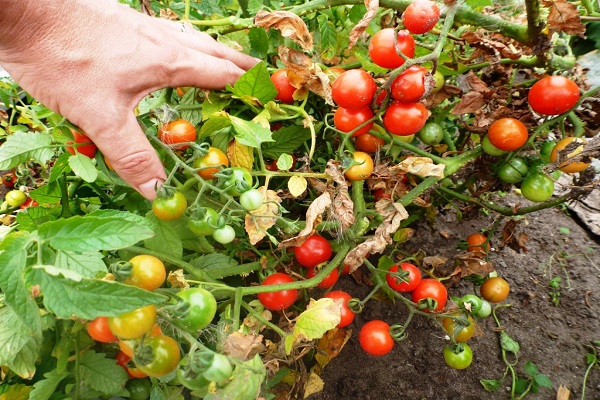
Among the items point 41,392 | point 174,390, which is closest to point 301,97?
point 174,390

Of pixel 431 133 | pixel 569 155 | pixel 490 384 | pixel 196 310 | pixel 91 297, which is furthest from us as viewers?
pixel 490 384

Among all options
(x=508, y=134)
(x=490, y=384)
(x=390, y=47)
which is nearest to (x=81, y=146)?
(x=390, y=47)

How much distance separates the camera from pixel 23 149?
2.86ft

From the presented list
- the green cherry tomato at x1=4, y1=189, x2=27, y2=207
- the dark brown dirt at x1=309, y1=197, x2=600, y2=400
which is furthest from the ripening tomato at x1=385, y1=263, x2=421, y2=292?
the green cherry tomato at x1=4, y1=189, x2=27, y2=207

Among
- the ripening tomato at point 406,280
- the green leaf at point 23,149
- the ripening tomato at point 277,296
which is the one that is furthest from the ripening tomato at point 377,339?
the green leaf at point 23,149

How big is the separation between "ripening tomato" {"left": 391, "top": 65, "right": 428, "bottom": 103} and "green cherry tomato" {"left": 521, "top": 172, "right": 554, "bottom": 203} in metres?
0.41

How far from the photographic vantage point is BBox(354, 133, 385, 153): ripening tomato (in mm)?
1009

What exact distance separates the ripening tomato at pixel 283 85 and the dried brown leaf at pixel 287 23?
0.32ft

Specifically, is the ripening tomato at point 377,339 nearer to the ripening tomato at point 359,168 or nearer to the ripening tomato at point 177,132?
the ripening tomato at point 359,168

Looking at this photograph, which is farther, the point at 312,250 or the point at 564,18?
the point at 312,250

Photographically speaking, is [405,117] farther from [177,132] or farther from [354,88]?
[177,132]

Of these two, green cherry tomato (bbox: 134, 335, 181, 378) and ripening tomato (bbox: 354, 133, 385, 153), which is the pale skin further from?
ripening tomato (bbox: 354, 133, 385, 153)

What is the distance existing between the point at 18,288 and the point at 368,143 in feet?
2.44

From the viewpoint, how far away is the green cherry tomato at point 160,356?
679mm
